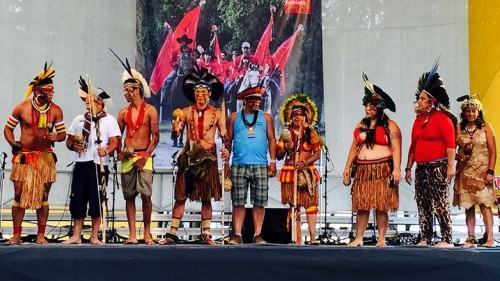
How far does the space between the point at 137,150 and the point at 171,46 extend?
16.8ft

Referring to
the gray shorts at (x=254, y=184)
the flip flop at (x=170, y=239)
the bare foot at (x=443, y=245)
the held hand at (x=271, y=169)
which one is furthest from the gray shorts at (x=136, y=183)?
the bare foot at (x=443, y=245)

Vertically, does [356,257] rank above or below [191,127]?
below

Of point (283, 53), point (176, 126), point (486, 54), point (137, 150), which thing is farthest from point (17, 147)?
point (486, 54)

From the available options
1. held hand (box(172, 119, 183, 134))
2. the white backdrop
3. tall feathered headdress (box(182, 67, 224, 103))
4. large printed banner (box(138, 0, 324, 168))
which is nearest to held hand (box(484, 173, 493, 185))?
tall feathered headdress (box(182, 67, 224, 103))

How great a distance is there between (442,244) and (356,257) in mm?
1287

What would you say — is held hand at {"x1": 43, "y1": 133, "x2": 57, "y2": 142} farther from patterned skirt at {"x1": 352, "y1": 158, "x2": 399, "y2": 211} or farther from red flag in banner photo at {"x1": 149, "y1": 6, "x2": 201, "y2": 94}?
red flag in banner photo at {"x1": 149, "y1": 6, "x2": 201, "y2": 94}

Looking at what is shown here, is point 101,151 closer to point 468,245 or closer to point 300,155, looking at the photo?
point 300,155

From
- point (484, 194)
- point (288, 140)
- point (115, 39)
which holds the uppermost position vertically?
point (115, 39)

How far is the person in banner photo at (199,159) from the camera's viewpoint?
6660 millimetres

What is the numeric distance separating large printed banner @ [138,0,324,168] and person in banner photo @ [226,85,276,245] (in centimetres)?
453

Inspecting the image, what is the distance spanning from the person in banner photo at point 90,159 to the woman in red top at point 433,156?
2.94m

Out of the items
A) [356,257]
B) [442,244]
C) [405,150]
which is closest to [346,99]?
[405,150]

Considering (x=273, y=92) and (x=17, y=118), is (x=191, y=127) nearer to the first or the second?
(x=17, y=118)

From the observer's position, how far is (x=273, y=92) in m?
11.4
